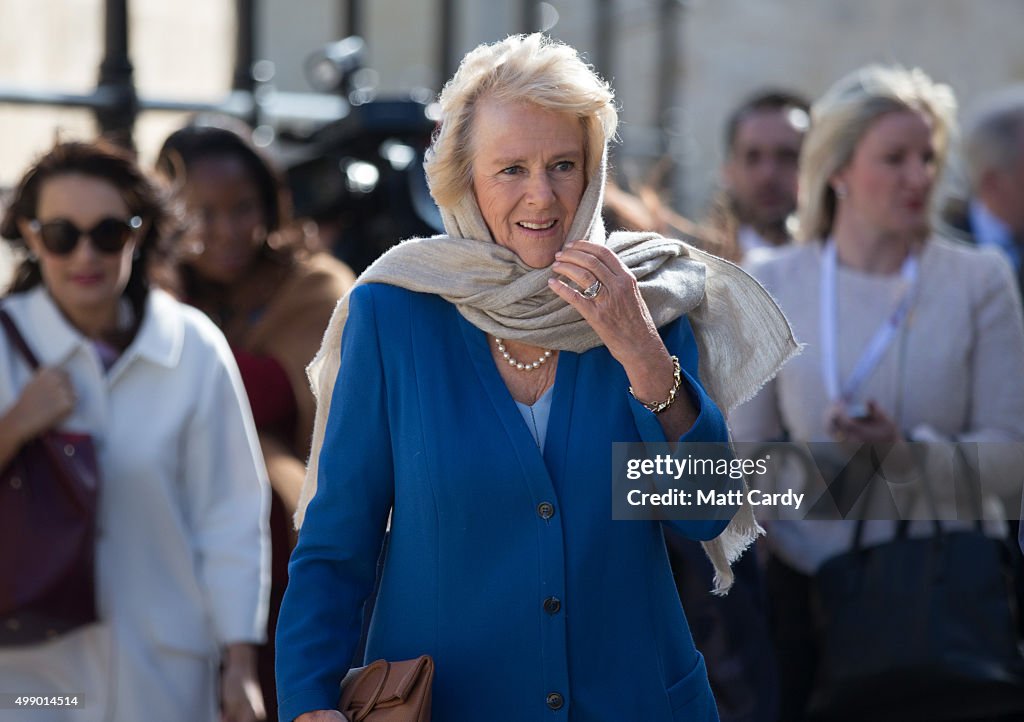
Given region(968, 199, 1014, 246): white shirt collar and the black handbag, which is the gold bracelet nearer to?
the black handbag

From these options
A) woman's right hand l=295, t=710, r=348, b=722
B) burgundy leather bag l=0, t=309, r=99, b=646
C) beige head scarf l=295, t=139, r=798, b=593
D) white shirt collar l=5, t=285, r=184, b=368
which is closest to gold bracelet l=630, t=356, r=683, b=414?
beige head scarf l=295, t=139, r=798, b=593

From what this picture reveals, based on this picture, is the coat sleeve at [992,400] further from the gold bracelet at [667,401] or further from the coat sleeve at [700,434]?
the gold bracelet at [667,401]

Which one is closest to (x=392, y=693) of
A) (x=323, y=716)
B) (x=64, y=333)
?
(x=323, y=716)

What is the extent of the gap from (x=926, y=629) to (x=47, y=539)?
87.7 inches

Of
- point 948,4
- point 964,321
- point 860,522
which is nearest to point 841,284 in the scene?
point 964,321

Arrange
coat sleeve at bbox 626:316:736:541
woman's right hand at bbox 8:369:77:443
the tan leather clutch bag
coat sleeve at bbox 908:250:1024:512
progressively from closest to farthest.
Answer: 1. the tan leather clutch bag
2. coat sleeve at bbox 626:316:736:541
3. woman's right hand at bbox 8:369:77:443
4. coat sleeve at bbox 908:250:1024:512

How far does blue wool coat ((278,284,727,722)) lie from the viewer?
2.77m

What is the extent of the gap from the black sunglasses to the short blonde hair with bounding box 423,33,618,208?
1.56 meters

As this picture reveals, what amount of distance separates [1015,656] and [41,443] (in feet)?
8.33

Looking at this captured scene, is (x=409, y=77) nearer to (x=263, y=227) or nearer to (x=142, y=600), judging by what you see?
(x=263, y=227)

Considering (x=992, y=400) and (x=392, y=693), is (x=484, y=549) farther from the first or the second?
(x=992, y=400)

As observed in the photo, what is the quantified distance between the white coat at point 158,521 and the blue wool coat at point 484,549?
1311 mm

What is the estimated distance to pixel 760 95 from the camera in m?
6.77

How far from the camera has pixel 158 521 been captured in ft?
13.4
